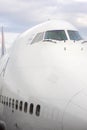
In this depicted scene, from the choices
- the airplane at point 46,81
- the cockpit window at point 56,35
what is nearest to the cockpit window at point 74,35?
the airplane at point 46,81

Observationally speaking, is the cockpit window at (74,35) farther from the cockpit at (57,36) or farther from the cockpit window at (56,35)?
the cockpit window at (56,35)

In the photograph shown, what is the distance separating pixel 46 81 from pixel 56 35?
327 centimetres

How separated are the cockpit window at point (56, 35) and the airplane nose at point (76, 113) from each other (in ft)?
14.2

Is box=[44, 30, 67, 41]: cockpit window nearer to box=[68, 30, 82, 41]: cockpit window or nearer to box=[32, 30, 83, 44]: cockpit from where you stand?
box=[32, 30, 83, 44]: cockpit

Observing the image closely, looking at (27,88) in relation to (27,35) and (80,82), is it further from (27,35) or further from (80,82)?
(27,35)

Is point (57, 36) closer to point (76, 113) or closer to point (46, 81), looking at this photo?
point (46, 81)

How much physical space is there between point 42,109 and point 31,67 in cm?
229

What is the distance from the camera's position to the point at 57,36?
1349cm

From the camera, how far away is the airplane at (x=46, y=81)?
9313 mm

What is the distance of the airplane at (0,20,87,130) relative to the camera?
9.31 metres

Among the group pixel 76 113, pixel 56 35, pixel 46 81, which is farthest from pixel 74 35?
pixel 76 113

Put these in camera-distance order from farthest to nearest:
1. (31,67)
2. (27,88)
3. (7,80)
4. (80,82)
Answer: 1. (7,80)
2. (31,67)
3. (27,88)
4. (80,82)

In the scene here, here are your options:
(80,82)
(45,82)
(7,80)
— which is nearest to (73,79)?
(80,82)

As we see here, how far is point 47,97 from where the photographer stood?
33.1ft
